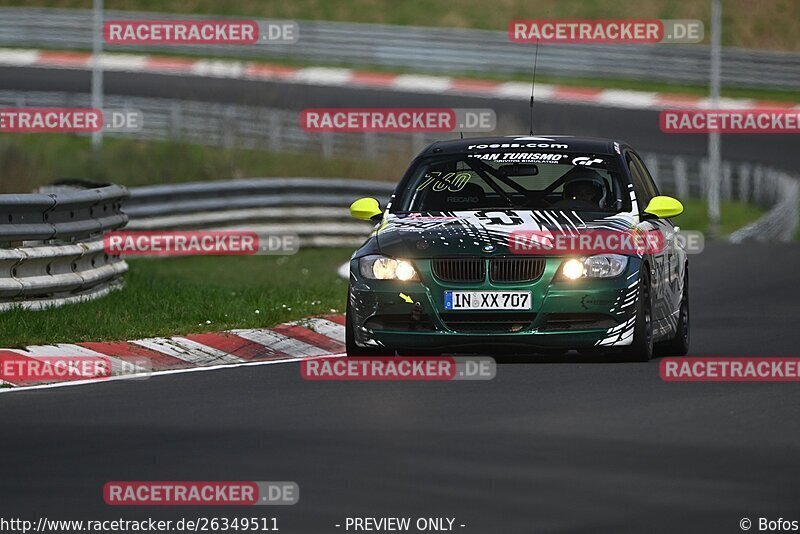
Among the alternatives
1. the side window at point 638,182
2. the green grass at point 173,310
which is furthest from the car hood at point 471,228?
the green grass at point 173,310

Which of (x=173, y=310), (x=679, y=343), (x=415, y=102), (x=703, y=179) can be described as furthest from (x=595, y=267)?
(x=415, y=102)

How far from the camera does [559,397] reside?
1145cm

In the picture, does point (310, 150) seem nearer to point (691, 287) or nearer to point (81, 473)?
point (691, 287)

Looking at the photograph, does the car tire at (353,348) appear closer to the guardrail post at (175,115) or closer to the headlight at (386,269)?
the headlight at (386,269)

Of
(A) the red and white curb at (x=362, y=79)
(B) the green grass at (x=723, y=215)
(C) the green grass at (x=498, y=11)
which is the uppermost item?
(C) the green grass at (x=498, y=11)

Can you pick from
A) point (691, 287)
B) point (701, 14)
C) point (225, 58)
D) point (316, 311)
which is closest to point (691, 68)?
point (701, 14)

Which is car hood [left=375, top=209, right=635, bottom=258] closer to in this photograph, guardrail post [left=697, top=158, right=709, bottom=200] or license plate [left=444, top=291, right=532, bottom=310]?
license plate [left=444, top=291, right=532, bottom=310]

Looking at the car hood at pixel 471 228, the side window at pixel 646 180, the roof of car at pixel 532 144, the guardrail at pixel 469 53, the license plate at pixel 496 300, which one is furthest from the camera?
the guardrail at pixel 469 53

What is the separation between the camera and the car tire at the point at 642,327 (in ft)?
41.0

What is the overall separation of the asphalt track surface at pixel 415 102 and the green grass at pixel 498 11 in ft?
24.2

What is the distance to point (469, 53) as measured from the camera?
50.5 m

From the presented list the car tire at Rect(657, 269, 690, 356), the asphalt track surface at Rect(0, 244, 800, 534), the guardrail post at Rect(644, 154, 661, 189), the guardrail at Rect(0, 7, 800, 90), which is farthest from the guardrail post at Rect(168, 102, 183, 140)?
the asphalt track surface at Rect(0, 244, 800, 534)

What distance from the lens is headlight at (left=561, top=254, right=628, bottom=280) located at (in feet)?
40.4

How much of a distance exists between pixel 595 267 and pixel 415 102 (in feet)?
114
